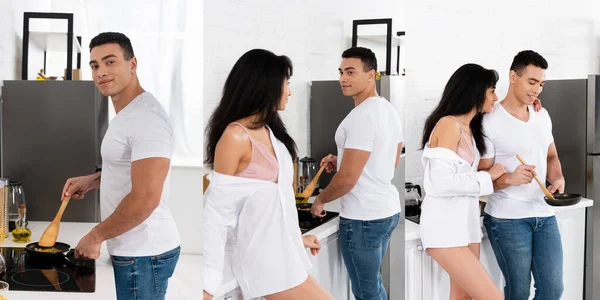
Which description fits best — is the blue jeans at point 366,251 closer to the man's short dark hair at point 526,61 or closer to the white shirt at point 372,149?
the white shirt at point 372,149

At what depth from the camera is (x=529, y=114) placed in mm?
1034

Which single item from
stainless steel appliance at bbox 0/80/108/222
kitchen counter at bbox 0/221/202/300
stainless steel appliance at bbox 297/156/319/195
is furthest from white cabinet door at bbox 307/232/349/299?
stainless steel appliance at bbox 0/80/108/222

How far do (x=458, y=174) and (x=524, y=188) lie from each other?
133 millimetres

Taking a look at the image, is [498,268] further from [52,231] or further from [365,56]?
[52,231]

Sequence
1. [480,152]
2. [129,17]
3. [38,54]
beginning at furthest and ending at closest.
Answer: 1. [480,152]
2. [129,17]
3. [38,54]

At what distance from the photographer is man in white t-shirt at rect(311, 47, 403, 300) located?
98 centimetres

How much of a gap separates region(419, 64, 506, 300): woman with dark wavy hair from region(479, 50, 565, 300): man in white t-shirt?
0.08ft

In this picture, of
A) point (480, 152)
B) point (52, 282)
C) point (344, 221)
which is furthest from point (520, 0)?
point (52, 282)

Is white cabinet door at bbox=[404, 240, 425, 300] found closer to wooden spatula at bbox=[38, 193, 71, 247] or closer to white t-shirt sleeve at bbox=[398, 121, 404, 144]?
white t-shirt sleeve at bbox=[398, 121, 404, 144]

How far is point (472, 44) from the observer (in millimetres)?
1041

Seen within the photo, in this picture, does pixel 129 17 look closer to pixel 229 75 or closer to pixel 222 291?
pixel 229 75

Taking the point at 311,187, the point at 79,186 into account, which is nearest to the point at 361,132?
the point at 311,187

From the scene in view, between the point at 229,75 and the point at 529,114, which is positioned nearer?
the point at 229,75

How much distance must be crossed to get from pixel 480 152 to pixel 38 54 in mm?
769
